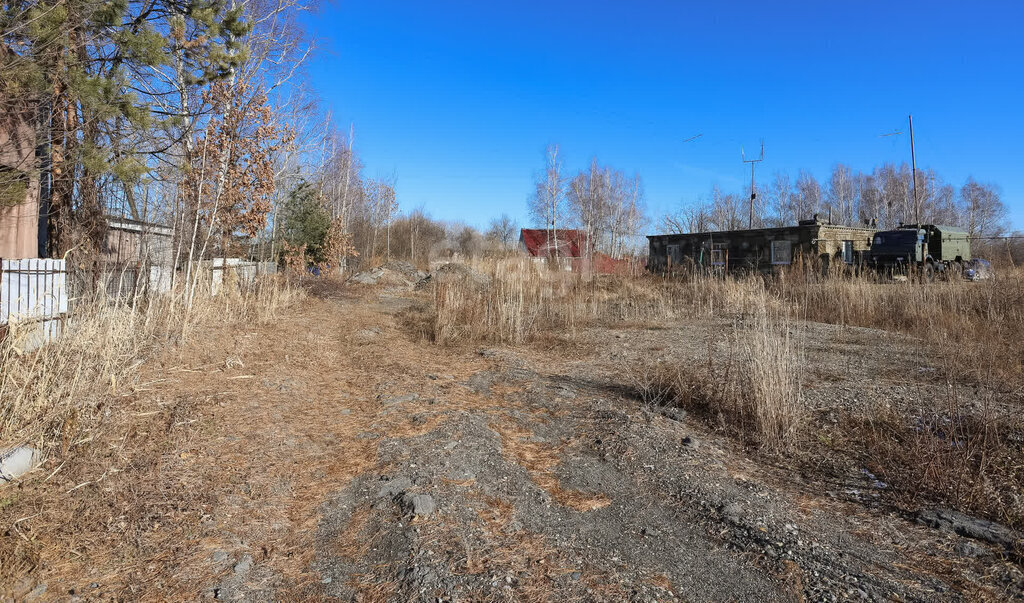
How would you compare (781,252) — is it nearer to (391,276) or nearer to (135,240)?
(391,276)

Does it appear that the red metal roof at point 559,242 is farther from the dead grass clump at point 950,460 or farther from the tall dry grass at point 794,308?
the dead grass clump at point 950,460

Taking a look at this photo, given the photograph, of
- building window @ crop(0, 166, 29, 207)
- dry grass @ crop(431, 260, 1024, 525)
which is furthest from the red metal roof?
building window @ crop(0, 166, 29, 207)

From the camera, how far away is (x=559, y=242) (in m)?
35.1

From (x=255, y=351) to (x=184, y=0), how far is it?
15.4ft

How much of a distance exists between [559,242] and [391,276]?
51.6 ft

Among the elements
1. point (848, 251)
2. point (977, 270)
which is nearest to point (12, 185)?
point (977, 270)

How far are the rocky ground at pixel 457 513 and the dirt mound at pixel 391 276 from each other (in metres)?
15.3

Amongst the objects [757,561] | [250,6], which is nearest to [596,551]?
[757,561]

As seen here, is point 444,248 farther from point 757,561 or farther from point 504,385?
point 757,561

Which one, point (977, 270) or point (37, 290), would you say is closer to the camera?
point (37, 290)

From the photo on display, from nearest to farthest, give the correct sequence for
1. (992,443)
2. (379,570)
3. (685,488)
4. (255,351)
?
1. (379,570)
2. (685,488)
3. (992,443)
4. (255,351)

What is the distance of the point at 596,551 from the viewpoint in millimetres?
2633

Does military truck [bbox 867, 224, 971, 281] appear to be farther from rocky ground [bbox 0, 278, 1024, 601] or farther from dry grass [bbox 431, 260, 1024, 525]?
rocky ground [bbox 0, 278, 1024, 601]

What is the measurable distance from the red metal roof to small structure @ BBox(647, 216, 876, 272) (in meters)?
5.90
